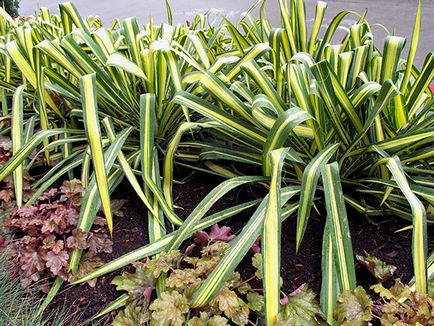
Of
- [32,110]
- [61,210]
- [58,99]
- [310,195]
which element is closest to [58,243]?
[61,210]

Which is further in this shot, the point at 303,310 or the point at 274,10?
the point at 274,10

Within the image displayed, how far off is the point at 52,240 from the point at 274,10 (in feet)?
24.2

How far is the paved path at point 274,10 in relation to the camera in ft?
19.4

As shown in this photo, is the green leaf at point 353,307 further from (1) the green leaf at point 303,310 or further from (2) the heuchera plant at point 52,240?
(2) the heuchera plant at point 52,240

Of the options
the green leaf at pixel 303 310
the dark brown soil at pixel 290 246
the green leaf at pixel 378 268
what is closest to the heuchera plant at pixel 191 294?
the green leaf at pixel 303 310

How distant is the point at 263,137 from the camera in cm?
152

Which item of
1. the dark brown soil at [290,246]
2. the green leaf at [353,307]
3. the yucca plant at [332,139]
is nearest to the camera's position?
the green leaf at [353,307]

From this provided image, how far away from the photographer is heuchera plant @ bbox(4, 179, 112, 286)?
135cm

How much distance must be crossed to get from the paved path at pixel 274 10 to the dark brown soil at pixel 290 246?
355 cm

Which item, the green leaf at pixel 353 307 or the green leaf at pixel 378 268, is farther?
the green leaf at pixel 378 268

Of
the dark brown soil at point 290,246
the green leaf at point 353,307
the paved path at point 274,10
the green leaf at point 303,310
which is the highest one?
the green leaf at point 353,307

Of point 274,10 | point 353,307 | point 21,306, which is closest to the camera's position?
point 353,307

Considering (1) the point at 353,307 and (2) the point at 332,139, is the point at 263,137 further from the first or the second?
(1) the point at 353,307

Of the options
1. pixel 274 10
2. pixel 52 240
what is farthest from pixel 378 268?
pixel 274 10
